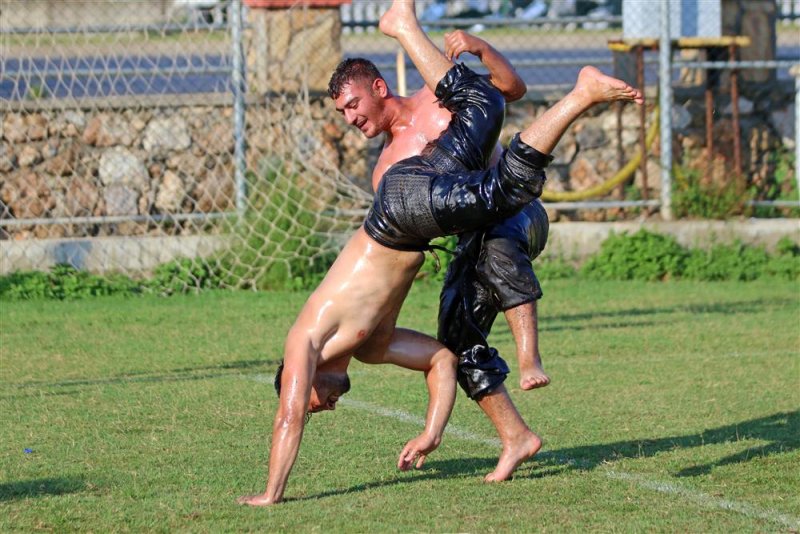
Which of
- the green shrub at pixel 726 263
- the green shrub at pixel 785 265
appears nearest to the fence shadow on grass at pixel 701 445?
the green shrub at pixel 726 263

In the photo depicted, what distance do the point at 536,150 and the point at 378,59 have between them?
49.6 feet

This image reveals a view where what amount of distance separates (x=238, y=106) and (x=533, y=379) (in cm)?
762

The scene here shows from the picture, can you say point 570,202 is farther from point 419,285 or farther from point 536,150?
point 536,150

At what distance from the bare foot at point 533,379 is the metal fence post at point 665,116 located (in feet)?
27.1

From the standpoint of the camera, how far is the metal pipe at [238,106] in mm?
12516

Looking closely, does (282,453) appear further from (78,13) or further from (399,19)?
(78,13)

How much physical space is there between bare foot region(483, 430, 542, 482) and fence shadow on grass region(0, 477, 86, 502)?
1.63 meters

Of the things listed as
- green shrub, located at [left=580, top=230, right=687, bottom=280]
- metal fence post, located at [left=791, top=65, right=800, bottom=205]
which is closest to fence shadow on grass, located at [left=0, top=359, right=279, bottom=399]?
green shrub, located at [left=580, top=230, right=687, bottom=280]

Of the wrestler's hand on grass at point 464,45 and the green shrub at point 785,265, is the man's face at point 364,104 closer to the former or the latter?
the wrestler's hand on grass at point 464,45

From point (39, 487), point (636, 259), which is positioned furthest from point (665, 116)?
point (39, 487)

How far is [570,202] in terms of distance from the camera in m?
13.8

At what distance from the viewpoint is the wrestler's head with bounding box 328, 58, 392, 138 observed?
569 centimetres

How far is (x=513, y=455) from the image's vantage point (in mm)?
5797

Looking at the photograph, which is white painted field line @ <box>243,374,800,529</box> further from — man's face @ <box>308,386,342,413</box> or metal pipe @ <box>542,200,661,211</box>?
metal pipe @ <box>542,200,661,211</box>
